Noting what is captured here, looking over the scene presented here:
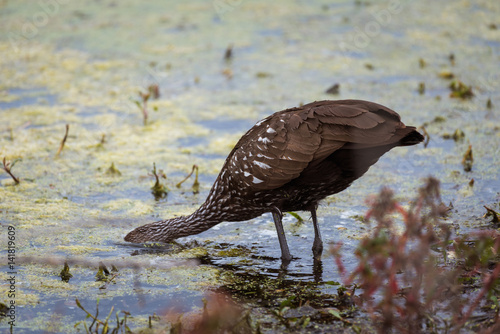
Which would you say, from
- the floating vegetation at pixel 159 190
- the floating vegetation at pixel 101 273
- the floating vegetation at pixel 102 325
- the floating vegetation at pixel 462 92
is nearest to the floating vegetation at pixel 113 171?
the floating vegetation at pixel 159 190

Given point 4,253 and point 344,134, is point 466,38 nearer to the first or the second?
point 344,134

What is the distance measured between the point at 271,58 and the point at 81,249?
5656 mm

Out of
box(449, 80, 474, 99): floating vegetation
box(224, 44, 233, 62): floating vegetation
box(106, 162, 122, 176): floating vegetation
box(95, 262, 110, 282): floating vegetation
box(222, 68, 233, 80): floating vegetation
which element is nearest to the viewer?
box(95, 262, 110, 282): floating vegetation

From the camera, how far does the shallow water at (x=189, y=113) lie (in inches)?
187

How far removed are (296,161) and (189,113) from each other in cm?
382

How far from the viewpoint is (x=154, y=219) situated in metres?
5.59

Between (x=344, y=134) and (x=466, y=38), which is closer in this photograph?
(x=344, y=134)

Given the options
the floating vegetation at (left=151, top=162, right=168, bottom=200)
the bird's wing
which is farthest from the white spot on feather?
the floating vegetation at (left=151, top=162, right=168, bottom=200)

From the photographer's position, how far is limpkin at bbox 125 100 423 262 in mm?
4156

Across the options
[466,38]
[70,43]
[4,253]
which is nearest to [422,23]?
[466,38]

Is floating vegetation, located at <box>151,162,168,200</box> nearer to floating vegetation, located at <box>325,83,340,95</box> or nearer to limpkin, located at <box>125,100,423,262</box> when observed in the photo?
limpkin, located at <box>125,100,423,262</box>

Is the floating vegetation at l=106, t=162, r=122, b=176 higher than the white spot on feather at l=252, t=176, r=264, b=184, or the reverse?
the white spot on feather at l=252, t=176, r=264, b=184

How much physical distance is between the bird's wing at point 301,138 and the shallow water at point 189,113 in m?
0.69

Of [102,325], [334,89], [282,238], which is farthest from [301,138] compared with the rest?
[334,89]
